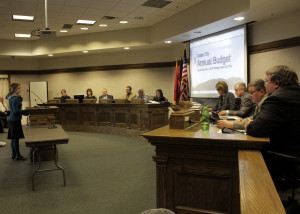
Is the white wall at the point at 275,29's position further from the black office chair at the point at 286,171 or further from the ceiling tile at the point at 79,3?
the black office chair at the point at 286,171

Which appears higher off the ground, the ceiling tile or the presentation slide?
the ceiling tile

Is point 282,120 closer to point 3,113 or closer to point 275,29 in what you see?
point 275,29

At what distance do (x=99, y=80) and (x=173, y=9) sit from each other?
5.15m

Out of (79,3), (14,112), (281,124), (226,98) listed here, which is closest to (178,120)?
(281,124)

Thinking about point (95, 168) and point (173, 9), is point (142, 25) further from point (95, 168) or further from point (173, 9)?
point (95, 168)

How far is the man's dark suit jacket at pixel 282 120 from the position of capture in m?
2.14

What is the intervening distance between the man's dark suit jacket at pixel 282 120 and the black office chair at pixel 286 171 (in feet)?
0.36

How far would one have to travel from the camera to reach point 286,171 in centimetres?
221

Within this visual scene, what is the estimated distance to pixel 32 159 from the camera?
5402 millimetres

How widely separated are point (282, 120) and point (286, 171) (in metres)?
0.42

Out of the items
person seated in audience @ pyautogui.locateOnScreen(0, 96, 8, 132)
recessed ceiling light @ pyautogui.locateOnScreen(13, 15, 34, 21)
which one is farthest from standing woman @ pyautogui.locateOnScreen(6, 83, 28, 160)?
person seated in audience @ pyautogui.locateOnScreen(0, 96, 8, 132)

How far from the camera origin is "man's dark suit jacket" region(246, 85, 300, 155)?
7.03 ft

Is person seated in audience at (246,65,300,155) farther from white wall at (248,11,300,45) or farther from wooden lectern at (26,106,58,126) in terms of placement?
wooden lectern at (26,106,58,126)

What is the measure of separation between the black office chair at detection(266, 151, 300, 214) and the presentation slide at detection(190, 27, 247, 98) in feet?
14.9
